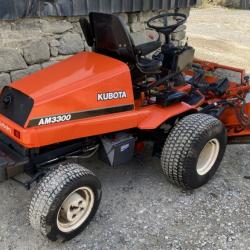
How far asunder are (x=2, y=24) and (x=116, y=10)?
5.23 feet

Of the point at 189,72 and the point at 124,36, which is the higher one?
the point at 124,36

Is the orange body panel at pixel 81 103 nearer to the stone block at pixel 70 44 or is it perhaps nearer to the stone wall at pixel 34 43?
the stone wall at pixel 34 43

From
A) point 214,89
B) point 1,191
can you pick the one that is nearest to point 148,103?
point 214,89

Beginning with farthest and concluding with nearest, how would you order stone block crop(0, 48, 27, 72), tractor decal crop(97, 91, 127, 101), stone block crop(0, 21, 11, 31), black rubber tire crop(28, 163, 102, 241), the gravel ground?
1. stone block crop(0, 48, 27, 72)
2. stone block crop(0, 21, 11, 31)
3. tractor decal crop(97, 91, 127, 101)
4. the gravel ground
5. black rubber tire crop(28, 163, 102, 241)

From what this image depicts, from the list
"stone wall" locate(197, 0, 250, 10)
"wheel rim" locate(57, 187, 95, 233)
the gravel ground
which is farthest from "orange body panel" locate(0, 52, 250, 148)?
"stone wall" locate(197, 0, 250, 10)

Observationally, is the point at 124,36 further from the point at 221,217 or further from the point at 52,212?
the point at 221,217

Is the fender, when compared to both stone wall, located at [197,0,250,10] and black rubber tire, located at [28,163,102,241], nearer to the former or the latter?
black rubber tire, located at [28,163,102,241]

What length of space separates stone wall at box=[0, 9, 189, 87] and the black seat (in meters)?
1.23

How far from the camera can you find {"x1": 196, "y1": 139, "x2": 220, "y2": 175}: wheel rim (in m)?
3.62

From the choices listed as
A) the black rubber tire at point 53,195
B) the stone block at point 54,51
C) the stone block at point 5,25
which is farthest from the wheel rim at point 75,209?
the stone block at point 54,51

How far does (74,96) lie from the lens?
2980 millimetres

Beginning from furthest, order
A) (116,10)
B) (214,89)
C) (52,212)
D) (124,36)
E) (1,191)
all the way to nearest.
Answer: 1. (116,10)
2. (214,89)
3. (1,191)
4. (124,36)
5. (52,212)

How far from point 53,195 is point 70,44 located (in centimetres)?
278

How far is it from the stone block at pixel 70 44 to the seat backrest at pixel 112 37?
1529 millimetres
